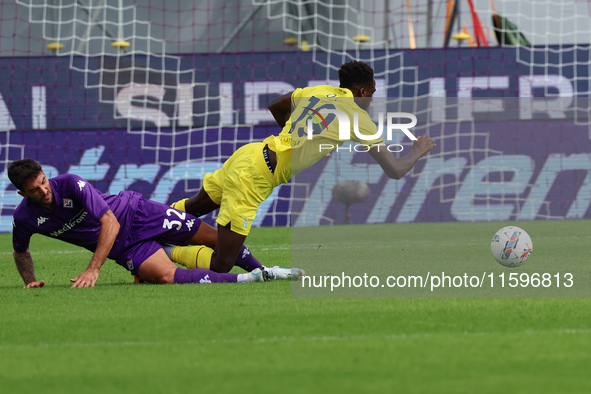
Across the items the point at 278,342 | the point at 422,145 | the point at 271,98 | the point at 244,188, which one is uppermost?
the point at 271,98

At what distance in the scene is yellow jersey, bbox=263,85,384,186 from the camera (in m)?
6.68

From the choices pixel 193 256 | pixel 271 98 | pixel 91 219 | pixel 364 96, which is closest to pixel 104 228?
pixel 91 219

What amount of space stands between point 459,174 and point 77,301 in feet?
38.1

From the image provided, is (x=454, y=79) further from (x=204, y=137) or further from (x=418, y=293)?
(x=418, y=293)

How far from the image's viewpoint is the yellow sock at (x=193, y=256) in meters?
7.01

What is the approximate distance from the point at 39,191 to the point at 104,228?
0.55m

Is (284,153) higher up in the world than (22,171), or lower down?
higher up

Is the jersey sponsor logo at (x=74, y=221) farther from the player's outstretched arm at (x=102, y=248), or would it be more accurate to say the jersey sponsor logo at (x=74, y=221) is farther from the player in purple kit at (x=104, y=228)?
the player's outstretched arm at (x=102, y=248)

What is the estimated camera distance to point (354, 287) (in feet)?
20.4

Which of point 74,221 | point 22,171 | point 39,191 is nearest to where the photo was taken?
point 22,171


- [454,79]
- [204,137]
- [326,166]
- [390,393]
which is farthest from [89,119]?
[390,393]

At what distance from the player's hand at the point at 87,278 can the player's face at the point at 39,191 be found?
1.85 feet

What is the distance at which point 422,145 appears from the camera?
6.32 metres

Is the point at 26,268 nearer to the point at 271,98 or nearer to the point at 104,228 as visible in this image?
the point at 104,228
